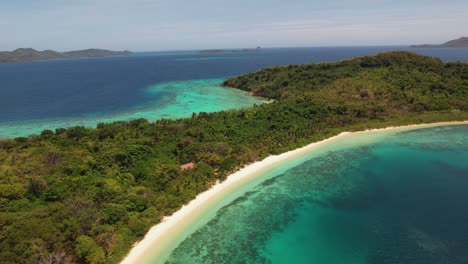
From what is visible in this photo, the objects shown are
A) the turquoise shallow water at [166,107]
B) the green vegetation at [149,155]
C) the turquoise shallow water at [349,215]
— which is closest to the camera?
the green vegetation at [149,155]

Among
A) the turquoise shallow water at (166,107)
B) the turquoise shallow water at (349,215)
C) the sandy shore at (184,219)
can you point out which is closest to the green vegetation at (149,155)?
the sandy shore at (184,219)

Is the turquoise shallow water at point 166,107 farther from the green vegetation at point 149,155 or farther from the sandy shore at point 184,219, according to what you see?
the sandy shore at point 184,219

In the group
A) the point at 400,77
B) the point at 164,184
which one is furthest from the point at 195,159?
the point at 400,77

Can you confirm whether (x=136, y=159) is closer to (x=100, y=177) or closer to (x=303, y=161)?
(x=100, y=177)

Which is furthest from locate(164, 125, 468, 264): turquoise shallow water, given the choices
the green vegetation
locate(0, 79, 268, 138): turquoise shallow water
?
locate(0, 79, 268, 138): turquoise shallow water

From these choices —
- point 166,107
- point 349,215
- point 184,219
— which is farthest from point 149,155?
point 166,107

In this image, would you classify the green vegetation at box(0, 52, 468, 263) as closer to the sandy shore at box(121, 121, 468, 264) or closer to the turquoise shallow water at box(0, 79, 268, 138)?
the sandy shore at box(121, 121, 468, 264)
